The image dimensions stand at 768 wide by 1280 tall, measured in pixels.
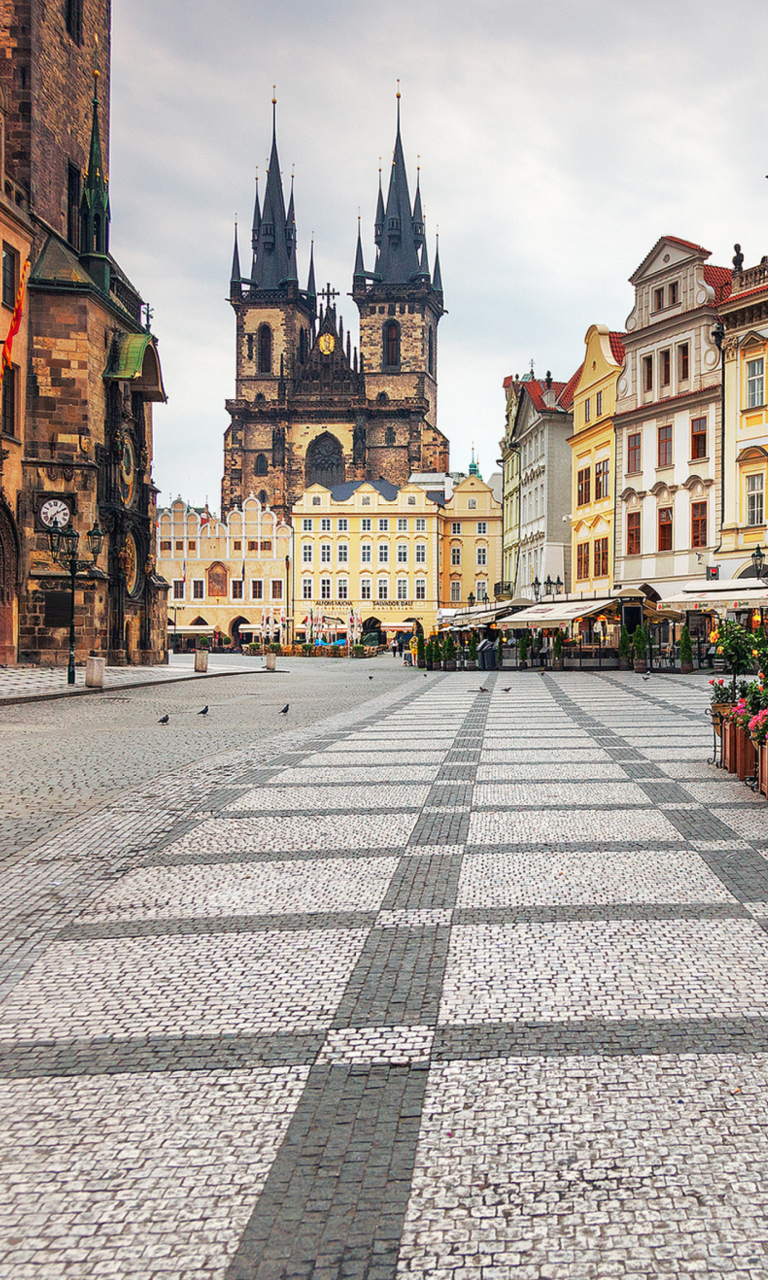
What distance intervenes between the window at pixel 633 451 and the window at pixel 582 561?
5.88 m

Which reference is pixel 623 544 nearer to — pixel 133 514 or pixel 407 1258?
pixel 133 514

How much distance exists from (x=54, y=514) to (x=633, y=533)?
22.6 metres

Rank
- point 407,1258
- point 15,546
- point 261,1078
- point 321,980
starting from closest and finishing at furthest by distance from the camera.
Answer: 1. point 407,1258
2. point 261,1078
3. point 321,980
4. point 15,546

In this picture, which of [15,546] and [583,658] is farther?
[583,658]

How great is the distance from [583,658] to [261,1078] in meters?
34.5

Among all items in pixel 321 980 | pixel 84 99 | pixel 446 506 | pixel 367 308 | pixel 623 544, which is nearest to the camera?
pixel 321 980

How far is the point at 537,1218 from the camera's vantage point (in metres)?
2.35

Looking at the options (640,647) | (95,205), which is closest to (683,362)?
(640,647)

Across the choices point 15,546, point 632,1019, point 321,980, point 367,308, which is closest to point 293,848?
point 321,980

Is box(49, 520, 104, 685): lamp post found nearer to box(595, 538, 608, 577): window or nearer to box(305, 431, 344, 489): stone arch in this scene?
box(595, 538, 608, 577): window

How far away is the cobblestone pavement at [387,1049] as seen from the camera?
230 centimetres

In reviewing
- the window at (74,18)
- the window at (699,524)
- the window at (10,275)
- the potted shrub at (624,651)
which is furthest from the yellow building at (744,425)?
the window at (74,18)

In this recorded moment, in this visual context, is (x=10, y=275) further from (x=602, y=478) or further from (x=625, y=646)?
(x=602, y=478)

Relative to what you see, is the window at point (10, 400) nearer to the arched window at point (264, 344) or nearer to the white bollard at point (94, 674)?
the white bollard at point (94, 674)
